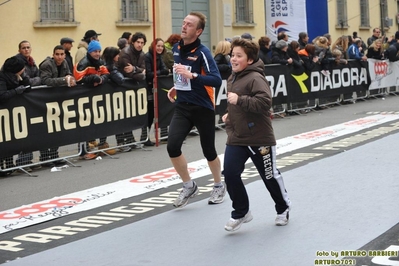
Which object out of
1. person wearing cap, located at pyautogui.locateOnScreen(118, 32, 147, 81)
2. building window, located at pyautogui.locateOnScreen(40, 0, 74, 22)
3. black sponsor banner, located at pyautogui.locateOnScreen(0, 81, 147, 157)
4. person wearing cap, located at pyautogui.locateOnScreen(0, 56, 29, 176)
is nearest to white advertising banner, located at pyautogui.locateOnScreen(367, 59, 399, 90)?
building window, located at pyautogui.locateOnScreen(40, 0, 74, 22)

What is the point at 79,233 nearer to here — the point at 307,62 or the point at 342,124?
the point at 342,124

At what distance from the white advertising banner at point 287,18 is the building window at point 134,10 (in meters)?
3.72

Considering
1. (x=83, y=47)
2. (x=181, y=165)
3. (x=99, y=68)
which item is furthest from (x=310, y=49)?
(x=181, y=165)

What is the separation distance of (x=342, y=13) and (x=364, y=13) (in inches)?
110

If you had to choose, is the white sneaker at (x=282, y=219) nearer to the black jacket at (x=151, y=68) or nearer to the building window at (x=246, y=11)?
the black jacket at (x=151, y=68)

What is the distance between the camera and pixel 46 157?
11.9m

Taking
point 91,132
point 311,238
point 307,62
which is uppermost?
point 307,62

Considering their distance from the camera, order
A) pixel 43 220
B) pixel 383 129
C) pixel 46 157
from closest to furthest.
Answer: pixel 43 220
pixel 46 157
pixel 383 129

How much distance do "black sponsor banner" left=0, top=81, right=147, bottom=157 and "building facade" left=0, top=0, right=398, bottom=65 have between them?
52.8 inches

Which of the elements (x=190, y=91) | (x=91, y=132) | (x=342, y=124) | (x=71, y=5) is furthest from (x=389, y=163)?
(x=71, y=5)

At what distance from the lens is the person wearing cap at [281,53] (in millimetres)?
18156

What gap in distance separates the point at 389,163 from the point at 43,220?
4.83 m

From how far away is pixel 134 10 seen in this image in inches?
888

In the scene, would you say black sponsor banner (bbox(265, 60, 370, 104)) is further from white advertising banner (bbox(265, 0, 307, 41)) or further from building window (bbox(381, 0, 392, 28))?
building window (bbox(381, 0, 392, 28))
